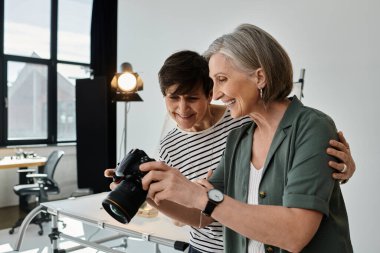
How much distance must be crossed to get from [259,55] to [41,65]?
5.60 metres

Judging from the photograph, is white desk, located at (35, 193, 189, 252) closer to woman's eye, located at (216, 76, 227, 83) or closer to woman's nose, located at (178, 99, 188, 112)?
woman's nose, located at (178, 99, 188, 112)

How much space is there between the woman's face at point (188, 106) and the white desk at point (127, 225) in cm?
62

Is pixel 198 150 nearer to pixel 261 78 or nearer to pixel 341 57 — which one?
pixel 261 78

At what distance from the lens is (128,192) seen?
2.46ft

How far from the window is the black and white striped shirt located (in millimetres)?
4834

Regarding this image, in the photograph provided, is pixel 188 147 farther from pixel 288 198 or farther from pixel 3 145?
pixel 3 145

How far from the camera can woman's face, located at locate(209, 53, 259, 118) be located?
0.77 metres

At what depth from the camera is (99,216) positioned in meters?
1.99

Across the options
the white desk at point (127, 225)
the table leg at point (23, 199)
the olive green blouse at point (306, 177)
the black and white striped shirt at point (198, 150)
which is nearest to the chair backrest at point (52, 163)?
the table leg at point (23, 199)

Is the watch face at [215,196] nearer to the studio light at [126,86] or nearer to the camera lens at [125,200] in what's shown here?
the camera lens at [125,200]

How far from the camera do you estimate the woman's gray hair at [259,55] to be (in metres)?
0.76

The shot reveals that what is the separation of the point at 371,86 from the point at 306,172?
188cm

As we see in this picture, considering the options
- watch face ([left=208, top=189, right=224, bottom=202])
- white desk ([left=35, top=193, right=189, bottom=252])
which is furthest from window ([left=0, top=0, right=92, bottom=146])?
watch face ([left=208, top=189, right=224, bottom=202])

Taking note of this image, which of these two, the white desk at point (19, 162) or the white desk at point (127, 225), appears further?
the white desk at point (19, 162)
